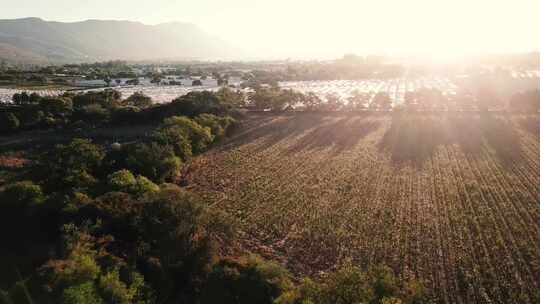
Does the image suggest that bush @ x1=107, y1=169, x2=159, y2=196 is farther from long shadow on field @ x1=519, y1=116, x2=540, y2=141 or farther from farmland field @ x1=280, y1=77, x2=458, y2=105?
farmland field @ x1=280, y1=77, x2=458, y2=105

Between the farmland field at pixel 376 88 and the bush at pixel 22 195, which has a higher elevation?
the farmland field at pixel 376 88

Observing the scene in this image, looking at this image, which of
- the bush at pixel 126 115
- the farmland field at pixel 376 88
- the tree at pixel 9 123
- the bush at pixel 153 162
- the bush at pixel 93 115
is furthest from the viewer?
the farmland field at pixel 376 88

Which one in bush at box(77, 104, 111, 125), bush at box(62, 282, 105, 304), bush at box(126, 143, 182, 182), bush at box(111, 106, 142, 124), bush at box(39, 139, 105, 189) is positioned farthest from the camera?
bush at box(111, 106, 142, 124)

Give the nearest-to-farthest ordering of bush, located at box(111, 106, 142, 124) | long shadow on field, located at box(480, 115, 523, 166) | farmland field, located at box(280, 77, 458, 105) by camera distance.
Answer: long shadow on field, located at box(480, 115, 523, 166) < bush, located at box(111, 106, 142, 124) < farmland field, located at box(280, 77, 458, 105)

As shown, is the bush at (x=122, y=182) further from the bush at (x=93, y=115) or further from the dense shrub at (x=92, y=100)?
the dense shrub at (x=92, y=100)

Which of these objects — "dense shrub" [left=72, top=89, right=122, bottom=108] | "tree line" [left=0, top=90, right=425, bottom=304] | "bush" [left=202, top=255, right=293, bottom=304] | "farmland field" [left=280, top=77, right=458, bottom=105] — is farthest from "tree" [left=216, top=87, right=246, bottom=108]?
"bush" [left=202, top=255, right=293, bottom=304]

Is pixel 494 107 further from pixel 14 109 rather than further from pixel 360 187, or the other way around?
pixel 14 109

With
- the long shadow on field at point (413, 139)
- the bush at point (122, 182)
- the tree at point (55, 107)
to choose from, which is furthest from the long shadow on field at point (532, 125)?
the tree at point (55, 107)
